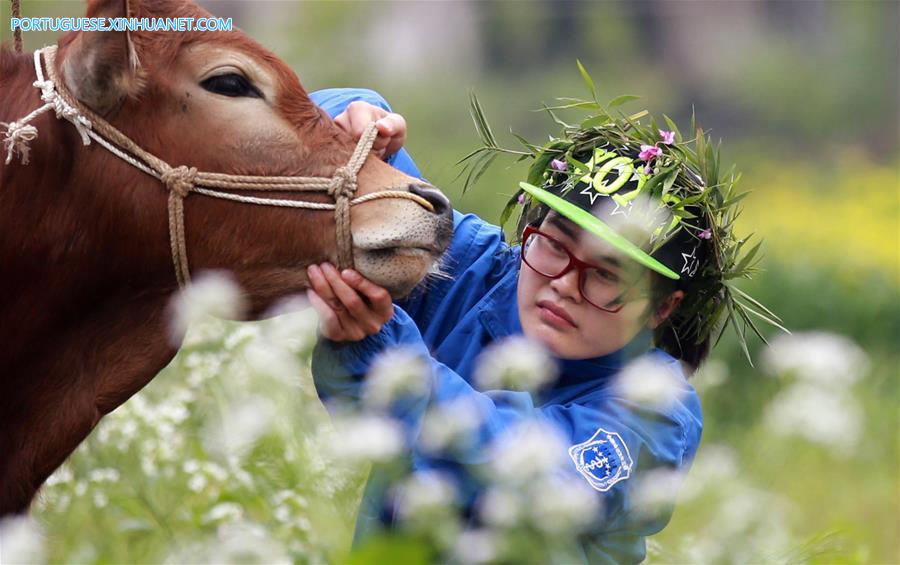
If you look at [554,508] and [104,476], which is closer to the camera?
[554,508]

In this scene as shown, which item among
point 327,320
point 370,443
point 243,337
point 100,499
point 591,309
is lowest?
point 100,499

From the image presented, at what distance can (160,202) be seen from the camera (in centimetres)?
323

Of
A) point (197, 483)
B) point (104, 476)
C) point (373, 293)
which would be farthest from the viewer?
point (104, 476)

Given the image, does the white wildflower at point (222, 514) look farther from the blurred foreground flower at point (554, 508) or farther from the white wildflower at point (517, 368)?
the blurred foreground flower at point (554, 508)

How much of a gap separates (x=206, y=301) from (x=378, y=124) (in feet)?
2.39

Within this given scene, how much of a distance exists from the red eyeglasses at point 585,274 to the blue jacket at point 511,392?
0.66ft

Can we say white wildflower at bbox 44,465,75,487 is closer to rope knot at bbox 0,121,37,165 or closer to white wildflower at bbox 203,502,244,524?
white wildflower at bbox 203,502,244,524

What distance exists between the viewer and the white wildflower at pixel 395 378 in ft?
8.73

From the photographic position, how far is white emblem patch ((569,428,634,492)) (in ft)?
10.8

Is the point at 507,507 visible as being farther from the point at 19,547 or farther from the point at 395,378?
the point at 19,547

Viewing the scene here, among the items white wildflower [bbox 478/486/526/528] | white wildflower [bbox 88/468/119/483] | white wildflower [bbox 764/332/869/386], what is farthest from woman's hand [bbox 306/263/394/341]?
white wildflower [bbox 88/468/119/483]

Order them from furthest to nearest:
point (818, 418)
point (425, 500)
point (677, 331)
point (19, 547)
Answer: point (677, 331) → point (19, 547) → point (425, 500) → point (818, 418)

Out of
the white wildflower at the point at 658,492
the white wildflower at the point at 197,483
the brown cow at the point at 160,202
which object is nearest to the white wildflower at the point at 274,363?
the brown cow at the point at 160,202

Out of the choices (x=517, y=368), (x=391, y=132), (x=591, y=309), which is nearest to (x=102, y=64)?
(x=391, y=132)
